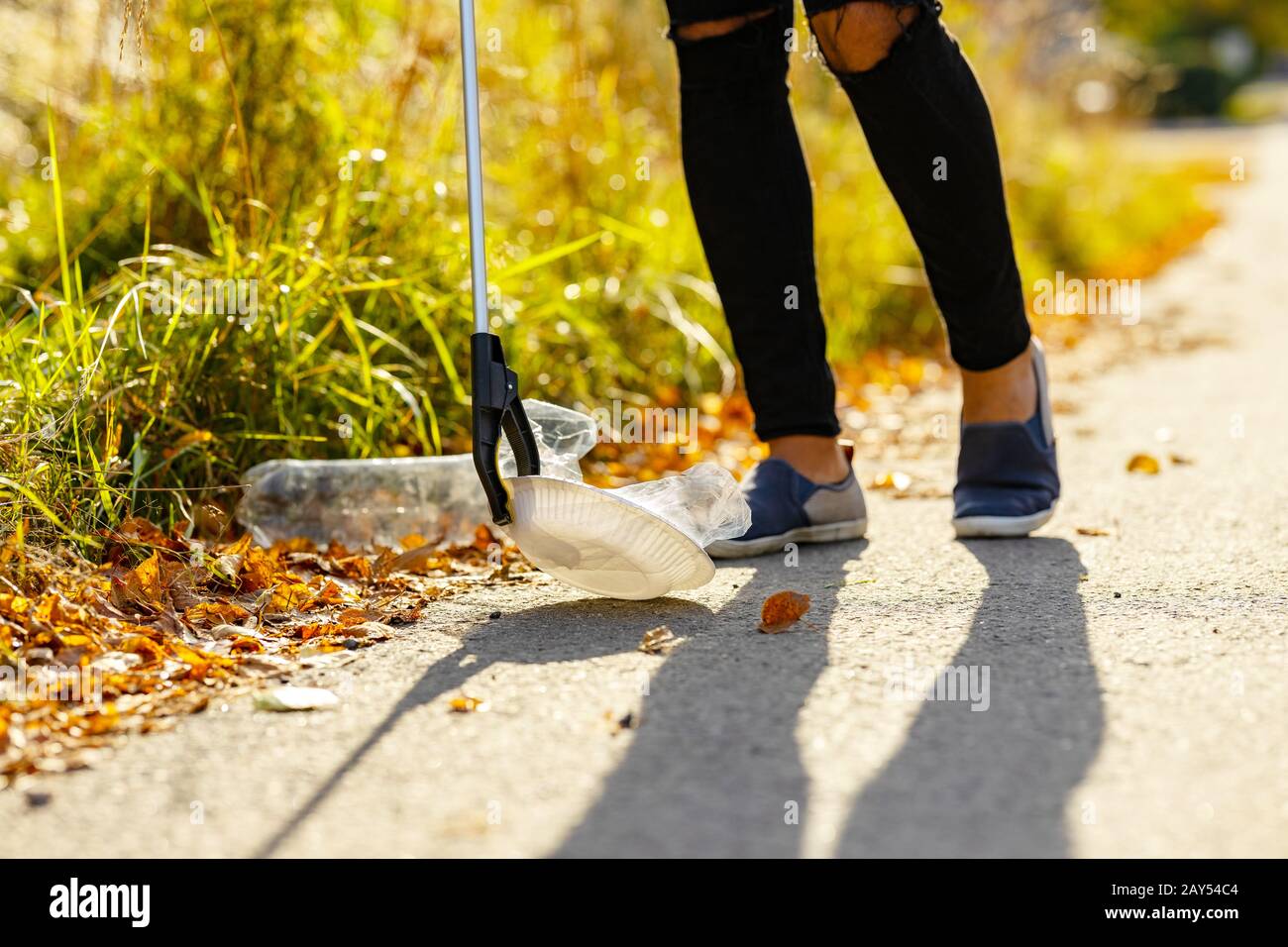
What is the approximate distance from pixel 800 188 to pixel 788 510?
1.73 feet

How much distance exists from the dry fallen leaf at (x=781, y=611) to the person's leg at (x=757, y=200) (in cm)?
51

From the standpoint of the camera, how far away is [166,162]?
10.5ft

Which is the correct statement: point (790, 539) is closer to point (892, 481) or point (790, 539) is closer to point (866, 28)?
point (892, 481)

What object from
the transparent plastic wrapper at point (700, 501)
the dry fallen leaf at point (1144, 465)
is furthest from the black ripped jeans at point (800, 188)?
the dry fallen leaf at point (1144, 465)

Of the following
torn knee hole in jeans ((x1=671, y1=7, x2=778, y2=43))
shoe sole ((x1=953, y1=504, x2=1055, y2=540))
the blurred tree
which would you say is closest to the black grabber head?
torn knee hole in jeans ((x1=671, y1=7, x2=778, y2=43))

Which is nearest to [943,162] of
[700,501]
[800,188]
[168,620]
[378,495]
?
[800,188]

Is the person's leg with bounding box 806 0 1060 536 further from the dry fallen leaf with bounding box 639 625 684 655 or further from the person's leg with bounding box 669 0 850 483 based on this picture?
the dry fallen leaf with bounding box 639 625 684 655

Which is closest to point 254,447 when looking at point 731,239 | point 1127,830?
point 731,239

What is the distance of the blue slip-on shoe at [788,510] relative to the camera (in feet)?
7.75

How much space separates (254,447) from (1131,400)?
255 cm

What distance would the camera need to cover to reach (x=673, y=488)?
6.49ft

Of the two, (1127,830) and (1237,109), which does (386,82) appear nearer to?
(1127,830)

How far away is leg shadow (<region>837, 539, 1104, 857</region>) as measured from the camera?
1.27 meters

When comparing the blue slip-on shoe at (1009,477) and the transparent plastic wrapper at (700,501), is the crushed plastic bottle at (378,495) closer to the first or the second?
the transparent plastic wrapper at (700,501)
